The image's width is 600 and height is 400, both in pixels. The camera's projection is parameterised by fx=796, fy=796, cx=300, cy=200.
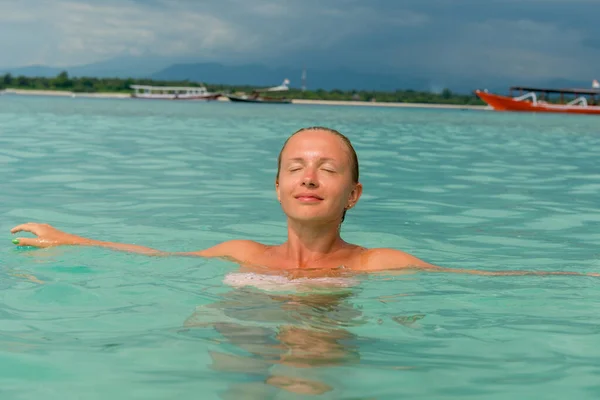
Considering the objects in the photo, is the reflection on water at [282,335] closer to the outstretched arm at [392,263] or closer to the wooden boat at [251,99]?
the outstretched arm at [392,263]

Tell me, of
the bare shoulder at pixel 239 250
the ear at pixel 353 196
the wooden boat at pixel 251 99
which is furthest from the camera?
the wooden boat at pixel 251 99

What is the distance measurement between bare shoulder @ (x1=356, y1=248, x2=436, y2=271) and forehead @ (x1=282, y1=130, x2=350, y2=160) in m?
0.65

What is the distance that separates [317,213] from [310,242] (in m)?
0.30

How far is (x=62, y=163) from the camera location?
11.8 metres

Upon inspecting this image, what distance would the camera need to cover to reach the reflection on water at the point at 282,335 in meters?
2.75

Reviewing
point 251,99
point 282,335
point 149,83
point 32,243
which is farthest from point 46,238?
point 149,83

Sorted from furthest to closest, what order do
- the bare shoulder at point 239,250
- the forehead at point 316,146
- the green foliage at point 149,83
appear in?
the green foliage at point 149,83, the bare shoulder at point 239,250, the forehead at point 316,146

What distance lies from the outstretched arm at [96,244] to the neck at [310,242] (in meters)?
0.49

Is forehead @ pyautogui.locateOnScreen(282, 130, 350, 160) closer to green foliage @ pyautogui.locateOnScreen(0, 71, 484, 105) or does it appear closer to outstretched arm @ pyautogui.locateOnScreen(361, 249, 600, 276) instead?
outstretched arm @ pyautogui.locateOnScreen(361, 249, 600, 276)

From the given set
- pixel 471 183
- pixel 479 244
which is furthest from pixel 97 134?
pixel 479 244

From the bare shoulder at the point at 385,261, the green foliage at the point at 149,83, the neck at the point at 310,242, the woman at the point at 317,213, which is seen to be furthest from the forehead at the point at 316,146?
the green foliage at the point at 149,83

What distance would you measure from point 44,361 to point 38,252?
2283 millimetres

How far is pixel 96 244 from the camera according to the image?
484 centimetres

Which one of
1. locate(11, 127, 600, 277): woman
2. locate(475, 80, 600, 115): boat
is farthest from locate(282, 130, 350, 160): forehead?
locate(475, 80, 600, 115): boat
